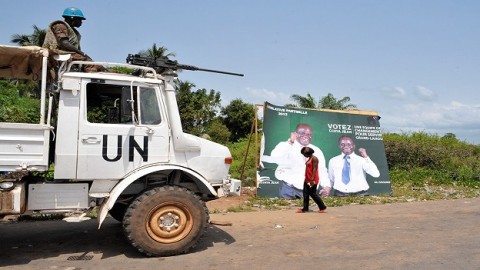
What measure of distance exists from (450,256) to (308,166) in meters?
4.36

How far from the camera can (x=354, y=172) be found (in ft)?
43.2

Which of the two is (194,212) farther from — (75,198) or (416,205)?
(416,205)

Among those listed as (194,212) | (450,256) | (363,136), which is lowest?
(450,256)

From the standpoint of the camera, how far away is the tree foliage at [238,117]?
1443 inches

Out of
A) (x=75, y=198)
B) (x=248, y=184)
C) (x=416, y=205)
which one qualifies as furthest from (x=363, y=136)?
(x=75, y=198)

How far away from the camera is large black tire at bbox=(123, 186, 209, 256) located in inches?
226

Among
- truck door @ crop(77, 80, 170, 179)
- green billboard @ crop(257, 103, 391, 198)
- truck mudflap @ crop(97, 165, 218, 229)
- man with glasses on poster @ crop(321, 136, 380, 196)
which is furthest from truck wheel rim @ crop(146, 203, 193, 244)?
man with glasses on poster @ crop(321, 136, 380, 196)

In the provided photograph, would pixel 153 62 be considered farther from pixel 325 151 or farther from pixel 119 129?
pixel 325 151

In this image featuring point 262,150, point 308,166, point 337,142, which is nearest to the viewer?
point 308,166

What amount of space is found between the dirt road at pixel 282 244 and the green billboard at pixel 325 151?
249 centimetres

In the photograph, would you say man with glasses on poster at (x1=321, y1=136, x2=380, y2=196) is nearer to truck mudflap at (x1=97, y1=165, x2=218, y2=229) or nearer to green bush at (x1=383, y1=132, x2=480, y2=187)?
green bush at (x1=383, y1=132, x2=480, y2=187)

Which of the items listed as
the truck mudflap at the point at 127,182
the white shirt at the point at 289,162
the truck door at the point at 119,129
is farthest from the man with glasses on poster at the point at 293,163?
the truck door at the point at 119,129

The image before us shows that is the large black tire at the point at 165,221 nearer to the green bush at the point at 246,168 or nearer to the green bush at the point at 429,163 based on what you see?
the green bush at the point at 246,168

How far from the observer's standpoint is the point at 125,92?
→ 5.84 m
